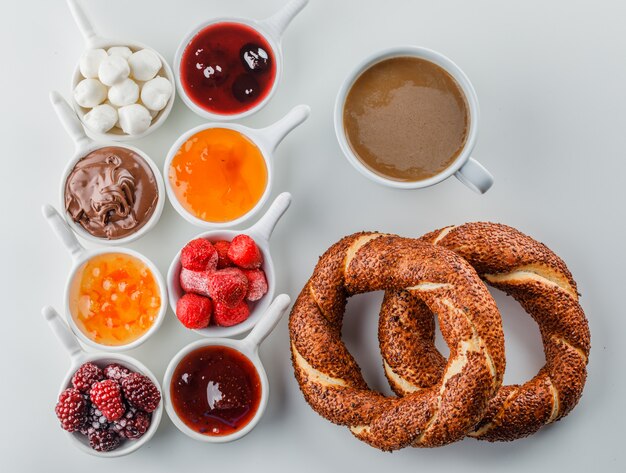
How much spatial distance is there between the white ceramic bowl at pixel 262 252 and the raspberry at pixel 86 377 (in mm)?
302

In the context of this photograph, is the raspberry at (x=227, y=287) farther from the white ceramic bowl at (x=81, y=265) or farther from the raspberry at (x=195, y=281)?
the white ceramic bowl at (x=81, y=265)

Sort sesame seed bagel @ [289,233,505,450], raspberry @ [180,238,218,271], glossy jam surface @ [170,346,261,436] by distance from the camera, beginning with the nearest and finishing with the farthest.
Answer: sesame seed bagel @ [289,233,505,450]
raspberry @ [180,238,218,271]
glossy jam surface @ [170,346,261,436]

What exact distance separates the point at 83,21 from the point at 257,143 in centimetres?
68

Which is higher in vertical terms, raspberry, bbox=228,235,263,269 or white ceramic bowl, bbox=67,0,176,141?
white ceramic bowl, bbox=67,0,176,141

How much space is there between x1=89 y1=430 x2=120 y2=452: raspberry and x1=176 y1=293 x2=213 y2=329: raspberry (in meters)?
0.41

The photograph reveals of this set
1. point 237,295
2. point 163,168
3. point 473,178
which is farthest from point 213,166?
point 473,178

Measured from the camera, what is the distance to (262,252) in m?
2.29

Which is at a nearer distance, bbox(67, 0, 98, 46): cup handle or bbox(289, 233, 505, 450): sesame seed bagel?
bbox(289, 233, 505, 450): sesame seed bagel

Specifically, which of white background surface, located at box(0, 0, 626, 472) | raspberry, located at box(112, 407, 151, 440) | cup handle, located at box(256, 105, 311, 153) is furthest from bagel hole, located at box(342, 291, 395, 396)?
raspberry, located at box(112, 407, 151, 440)

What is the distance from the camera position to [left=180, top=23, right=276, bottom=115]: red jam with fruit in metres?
2.29

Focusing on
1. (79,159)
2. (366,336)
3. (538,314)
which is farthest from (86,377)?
(538,314)

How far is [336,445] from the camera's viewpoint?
2412 millimetres

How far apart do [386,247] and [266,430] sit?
76cm

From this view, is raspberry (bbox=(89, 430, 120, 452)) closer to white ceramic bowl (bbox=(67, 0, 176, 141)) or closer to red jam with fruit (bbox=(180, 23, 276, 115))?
white ceramic bowl (bbox=(67, 0, 176, 141))
